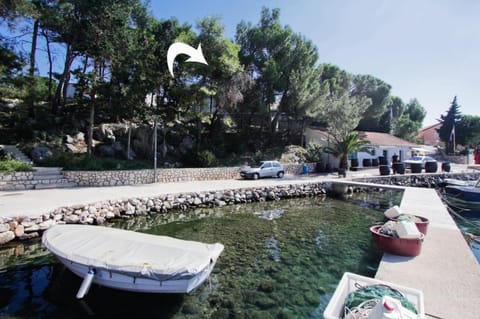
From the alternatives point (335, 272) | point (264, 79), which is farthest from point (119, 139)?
point (335, 272)

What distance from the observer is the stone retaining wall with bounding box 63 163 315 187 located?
1396cm

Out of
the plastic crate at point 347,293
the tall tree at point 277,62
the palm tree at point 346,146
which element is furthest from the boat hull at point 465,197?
the plastic crate at point 347,293

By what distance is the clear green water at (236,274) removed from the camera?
15.4 ft

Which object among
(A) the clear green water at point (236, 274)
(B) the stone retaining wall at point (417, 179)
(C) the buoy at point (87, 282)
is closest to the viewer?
(C) the buoy at point (87, 282)

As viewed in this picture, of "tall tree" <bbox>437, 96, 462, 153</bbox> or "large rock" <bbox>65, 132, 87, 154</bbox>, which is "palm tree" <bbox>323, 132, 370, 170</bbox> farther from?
"tall tree" <bbox>437, 96, 462, 153</bbox>

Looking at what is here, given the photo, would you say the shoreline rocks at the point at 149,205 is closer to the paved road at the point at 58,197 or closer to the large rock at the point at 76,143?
the paved road at the point at 58,197

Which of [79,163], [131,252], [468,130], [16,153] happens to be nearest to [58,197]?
[79,163]

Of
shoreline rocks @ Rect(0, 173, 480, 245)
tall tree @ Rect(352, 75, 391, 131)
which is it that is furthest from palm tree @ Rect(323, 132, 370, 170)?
tall tree @ Rect(352, 75, 391, 131)

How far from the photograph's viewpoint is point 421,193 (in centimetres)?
1350

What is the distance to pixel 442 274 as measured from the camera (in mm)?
4727

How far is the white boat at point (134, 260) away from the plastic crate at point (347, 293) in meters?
2.33

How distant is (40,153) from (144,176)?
705 cm

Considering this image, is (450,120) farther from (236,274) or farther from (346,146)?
(236,274)

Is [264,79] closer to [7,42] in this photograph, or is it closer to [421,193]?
[421,193]
